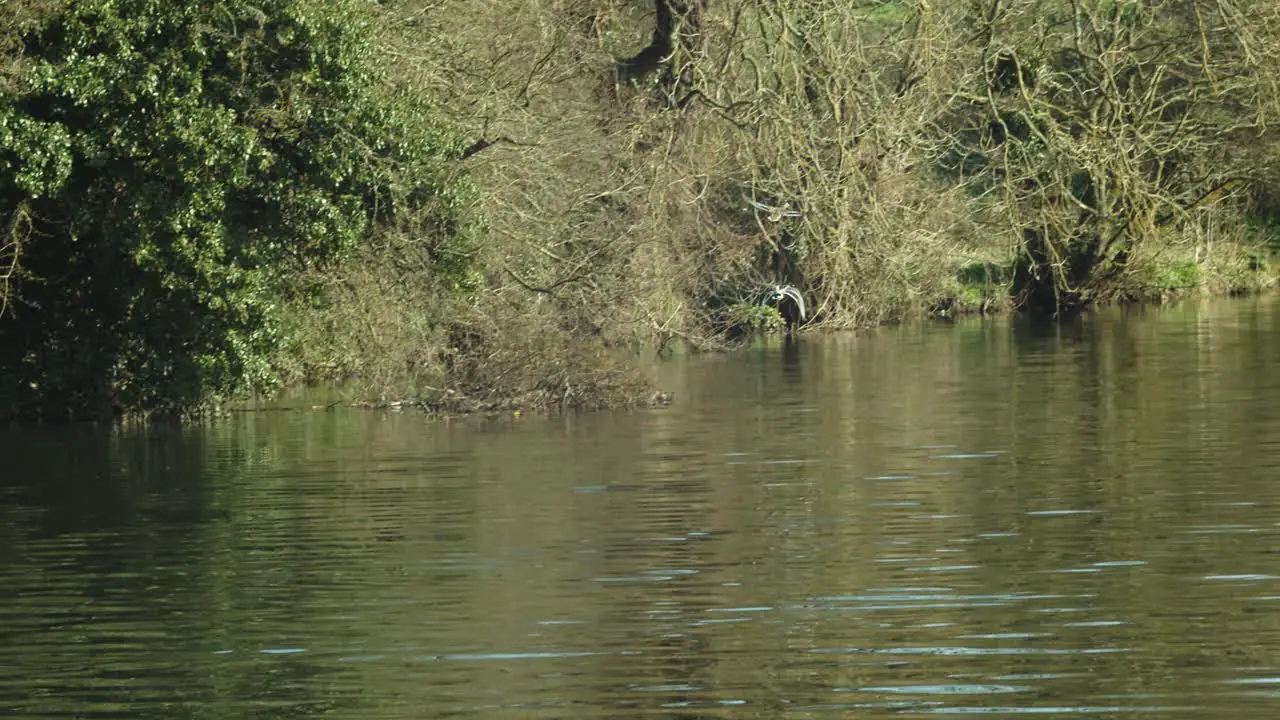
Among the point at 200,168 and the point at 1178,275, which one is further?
the point at 1178,275

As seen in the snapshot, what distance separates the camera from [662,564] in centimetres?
1418

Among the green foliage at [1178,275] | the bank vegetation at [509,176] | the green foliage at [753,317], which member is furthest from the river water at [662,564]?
the green foliage at [1178,275]

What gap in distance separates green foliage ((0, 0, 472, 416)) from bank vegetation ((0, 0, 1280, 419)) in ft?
0.13

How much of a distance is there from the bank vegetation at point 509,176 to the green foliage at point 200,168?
4cm

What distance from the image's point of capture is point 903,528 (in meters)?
15.6

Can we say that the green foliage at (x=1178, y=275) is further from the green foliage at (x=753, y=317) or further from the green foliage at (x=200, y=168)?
the green foliage at (x=200, y=168)

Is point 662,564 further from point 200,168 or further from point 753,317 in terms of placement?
point 753,317

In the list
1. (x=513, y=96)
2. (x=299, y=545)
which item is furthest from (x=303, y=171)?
(x=299, y=545)

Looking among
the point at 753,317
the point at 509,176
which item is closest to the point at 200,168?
the point at 509,176

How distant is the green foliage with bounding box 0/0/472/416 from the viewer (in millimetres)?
23328

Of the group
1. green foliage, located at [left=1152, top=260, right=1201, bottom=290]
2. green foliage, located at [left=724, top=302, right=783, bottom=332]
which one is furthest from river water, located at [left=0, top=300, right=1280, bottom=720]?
green foliage, located at [left=1152, top=260, right=1201, bottom=290]

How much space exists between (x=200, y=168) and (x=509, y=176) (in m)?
6.54

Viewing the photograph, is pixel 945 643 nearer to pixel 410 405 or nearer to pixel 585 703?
pixel 585 703

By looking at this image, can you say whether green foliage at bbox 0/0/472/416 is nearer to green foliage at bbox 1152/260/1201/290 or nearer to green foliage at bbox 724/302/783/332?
green foliage at bbox 724/302/783/332
